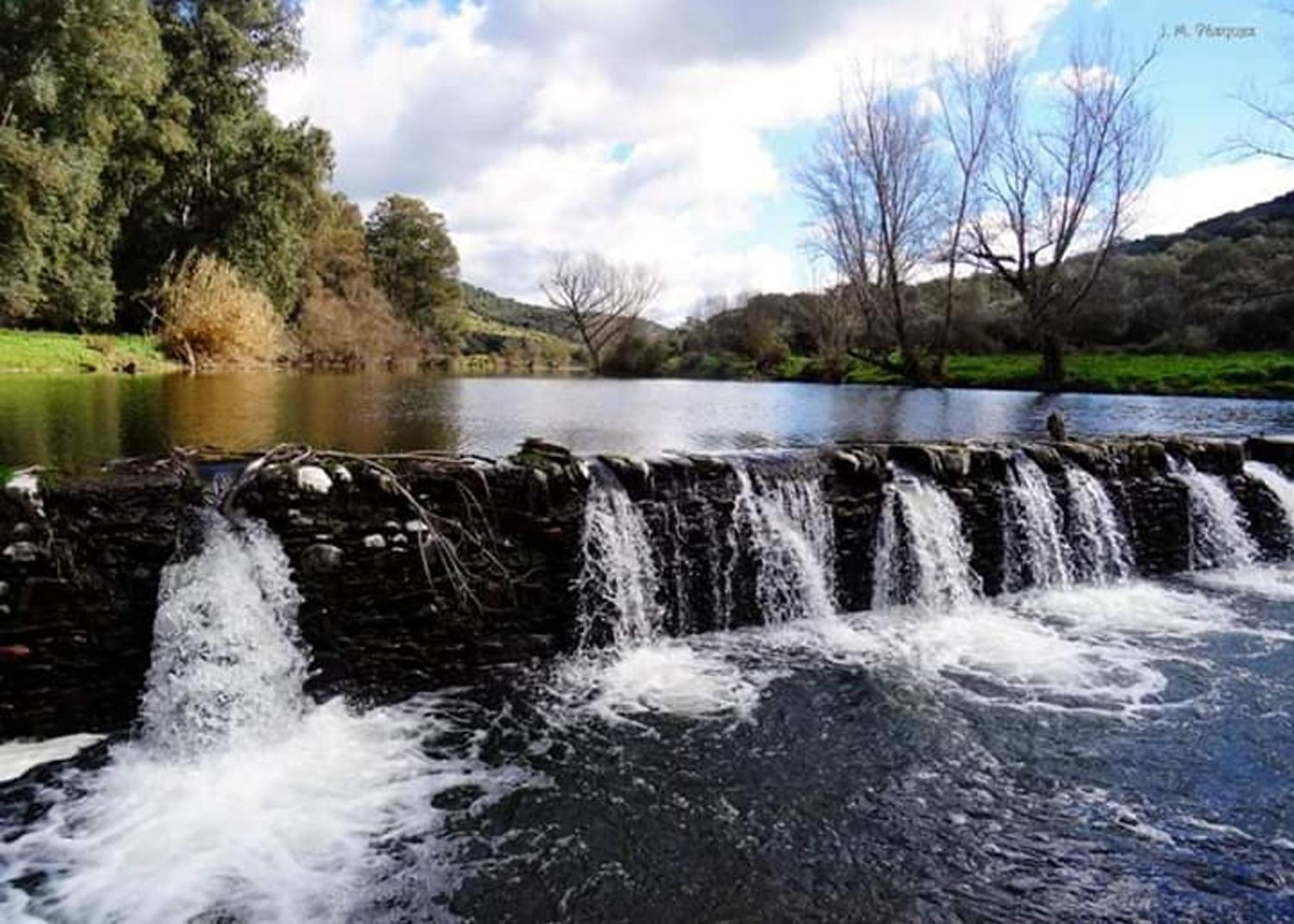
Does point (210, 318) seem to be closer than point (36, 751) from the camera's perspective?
No

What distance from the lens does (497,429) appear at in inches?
408

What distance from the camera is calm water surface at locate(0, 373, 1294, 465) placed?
26.0 ft

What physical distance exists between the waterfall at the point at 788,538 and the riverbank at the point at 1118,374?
54.7 feet

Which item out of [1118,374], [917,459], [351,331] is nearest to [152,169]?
[351,331]

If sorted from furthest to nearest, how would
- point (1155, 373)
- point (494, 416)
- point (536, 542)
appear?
point (1155, 373) → point (494, 416) → point (536, 542)

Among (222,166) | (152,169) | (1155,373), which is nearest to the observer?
(1155,373)

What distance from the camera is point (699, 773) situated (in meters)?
3.96

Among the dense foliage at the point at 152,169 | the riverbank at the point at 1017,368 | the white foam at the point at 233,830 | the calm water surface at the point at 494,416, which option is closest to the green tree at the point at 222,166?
the dense foliage at the point at 152,169

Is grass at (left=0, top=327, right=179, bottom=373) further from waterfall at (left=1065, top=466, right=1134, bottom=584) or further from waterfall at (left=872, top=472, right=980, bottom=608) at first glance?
waterfall at (left=1065, top=466, right=1134, bottom=584)

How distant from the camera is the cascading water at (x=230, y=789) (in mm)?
3049

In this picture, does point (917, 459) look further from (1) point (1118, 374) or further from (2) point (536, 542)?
(1) point (1118, 374)

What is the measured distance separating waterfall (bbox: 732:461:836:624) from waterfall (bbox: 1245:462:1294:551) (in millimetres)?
5590

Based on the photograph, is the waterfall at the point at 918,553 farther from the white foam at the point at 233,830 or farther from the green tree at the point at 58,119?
the green tree at the point at 58,119

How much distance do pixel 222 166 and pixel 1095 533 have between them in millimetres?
27856
